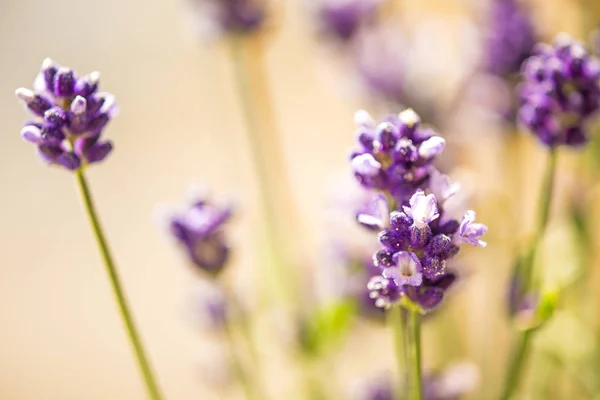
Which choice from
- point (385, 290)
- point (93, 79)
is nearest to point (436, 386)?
point (385, 290)

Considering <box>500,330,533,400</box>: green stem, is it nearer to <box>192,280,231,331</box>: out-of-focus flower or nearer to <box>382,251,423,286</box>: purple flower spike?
<box>382,251,423,286</box>: purple flower spike

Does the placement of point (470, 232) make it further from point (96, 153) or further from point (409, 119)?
point (96, 153)

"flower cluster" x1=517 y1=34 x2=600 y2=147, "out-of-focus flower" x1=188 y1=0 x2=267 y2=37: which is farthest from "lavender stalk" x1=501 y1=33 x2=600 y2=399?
"out-of-focus flower" x1=188 y1=0 x2=267 y2=37

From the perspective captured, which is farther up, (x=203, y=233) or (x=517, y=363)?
(x=203, y=233)

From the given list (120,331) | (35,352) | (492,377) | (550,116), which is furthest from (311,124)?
(550,116)

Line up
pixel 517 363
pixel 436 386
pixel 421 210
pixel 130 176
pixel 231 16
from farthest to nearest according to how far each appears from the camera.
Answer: pixel 130 176 < pixel 231 16 < pixel 436 386 < pixel 517 363 < pixel 421 210

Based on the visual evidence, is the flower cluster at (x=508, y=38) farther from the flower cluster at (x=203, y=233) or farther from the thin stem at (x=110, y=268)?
the thin stem at (x=110, y=268)
